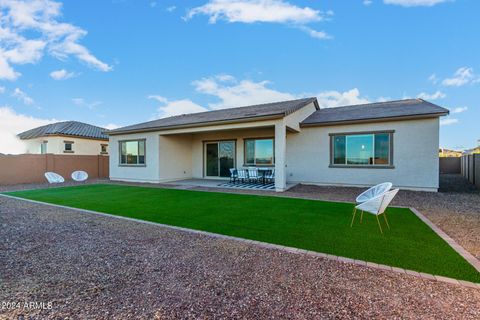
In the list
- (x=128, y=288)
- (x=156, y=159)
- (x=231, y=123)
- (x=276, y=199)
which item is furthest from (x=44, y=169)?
(x=128, y=288)

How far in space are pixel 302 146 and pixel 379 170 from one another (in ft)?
12.0

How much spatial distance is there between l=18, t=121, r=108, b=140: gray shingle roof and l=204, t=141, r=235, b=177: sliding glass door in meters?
10.1

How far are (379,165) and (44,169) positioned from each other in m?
19.4

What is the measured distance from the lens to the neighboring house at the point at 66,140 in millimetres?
20188

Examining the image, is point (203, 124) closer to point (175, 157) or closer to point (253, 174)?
point (253, 174)

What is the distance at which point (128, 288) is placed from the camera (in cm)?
282

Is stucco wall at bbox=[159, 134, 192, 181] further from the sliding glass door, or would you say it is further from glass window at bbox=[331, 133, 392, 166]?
glass window at bbox=[331, 133, 392, 166]

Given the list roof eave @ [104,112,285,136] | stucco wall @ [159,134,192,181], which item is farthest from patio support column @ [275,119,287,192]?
stucco wall @ [159,134,192,181]

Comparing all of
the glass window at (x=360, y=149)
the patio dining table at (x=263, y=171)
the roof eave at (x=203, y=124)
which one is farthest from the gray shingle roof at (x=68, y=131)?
the glass window at (x=360, y=149)

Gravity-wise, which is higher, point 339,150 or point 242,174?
point 339,150

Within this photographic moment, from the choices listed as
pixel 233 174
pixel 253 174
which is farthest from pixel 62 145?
pixel 253 174

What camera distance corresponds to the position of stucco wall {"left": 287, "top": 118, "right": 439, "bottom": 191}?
32.4ft

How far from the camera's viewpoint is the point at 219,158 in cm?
1511

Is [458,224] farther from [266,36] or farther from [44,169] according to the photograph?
[44,169]
